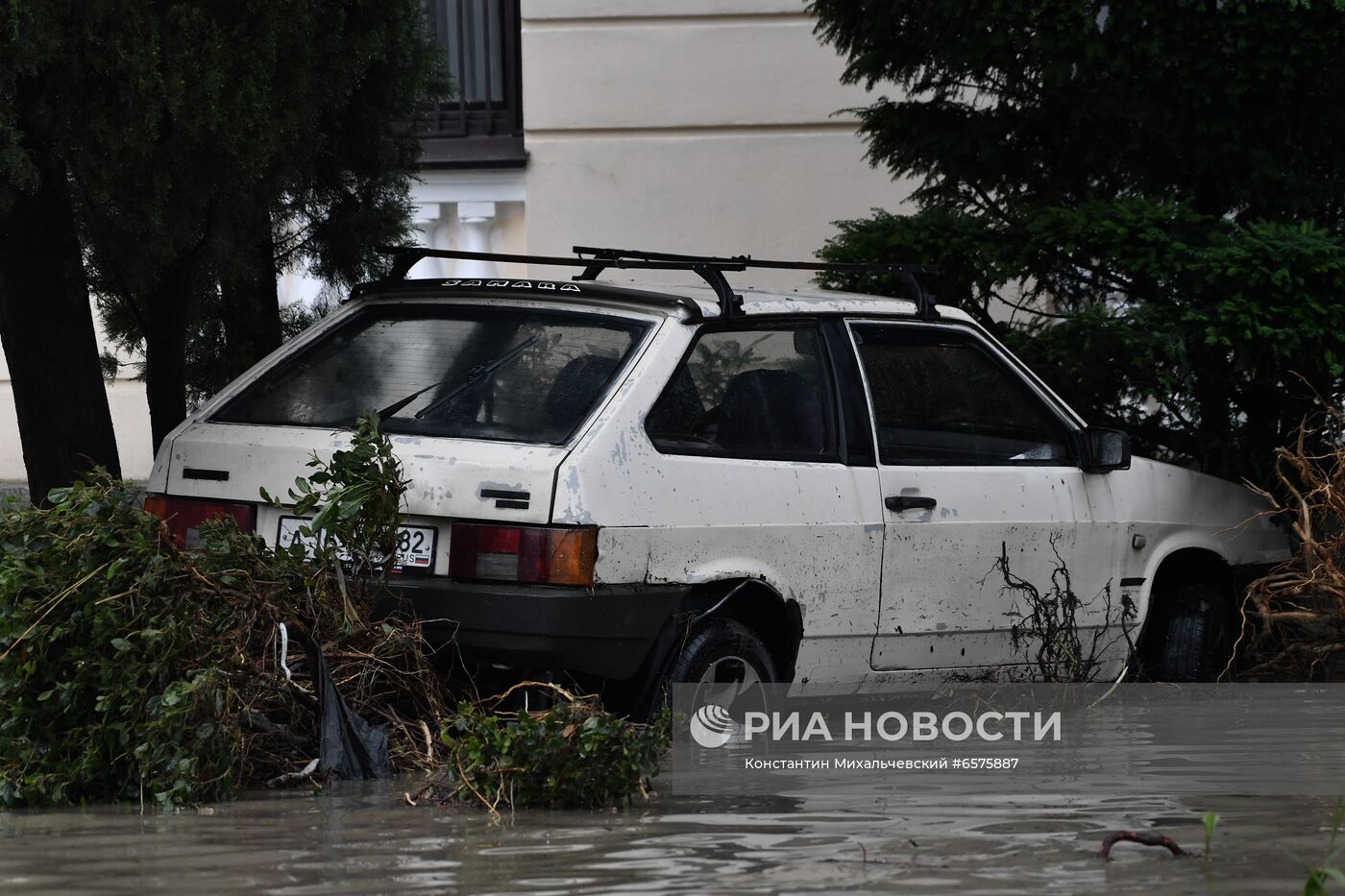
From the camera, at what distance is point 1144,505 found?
6777 millimetres

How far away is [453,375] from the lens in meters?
5.55

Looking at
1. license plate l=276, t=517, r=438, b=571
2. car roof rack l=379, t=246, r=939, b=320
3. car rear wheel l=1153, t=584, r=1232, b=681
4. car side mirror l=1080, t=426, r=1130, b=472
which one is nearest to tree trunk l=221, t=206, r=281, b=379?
car roof rack l=379, t=246, r=939, b=320

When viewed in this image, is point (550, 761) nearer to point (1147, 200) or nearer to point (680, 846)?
point (680, 846)

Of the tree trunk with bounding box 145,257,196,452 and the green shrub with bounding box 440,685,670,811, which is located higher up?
the tree trunk with bounding box 145,257,196,452

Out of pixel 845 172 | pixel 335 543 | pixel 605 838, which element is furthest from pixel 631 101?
pixel 605 838

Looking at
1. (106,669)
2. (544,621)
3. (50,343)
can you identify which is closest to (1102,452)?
(544,621)

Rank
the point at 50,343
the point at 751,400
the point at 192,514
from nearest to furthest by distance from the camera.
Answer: the point at 192,514
the point at 751,400
the point at 50,343

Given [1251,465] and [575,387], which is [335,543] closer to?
[575,387]

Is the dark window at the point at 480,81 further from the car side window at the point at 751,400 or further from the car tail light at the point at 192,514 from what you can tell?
the car tail light at the point at 192,514

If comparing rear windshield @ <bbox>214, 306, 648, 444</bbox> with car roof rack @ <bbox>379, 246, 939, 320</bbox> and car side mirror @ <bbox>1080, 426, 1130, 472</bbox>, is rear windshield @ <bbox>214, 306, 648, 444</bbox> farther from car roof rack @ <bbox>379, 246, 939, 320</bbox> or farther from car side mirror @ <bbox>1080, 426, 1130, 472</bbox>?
car side mirror @ <bbox>1080, 426, 1130, 472</bbox>

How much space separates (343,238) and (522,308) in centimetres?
239

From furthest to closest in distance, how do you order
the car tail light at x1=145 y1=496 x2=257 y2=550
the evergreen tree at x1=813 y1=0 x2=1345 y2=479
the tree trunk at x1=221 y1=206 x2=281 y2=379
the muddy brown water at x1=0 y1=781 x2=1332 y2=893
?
the tree trunk at x1=221 y1=206 x2=281 y2=379
the evergreen tree at x1=813 y1=0 x2=1345 y2=479
the car tail light at x1=145 y1=496 x2=257 y2=550
the muddy brown water at x1=0 y1=781 x2=1332 y2=893

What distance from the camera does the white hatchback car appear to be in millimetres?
5035

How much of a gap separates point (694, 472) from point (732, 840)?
1.51m
